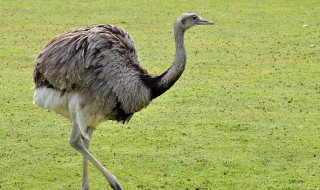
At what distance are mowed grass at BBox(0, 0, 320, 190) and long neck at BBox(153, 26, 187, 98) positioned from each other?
0.91 meters

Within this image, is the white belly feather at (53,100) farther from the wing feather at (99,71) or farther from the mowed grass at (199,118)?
the mowed grass at (199,118)

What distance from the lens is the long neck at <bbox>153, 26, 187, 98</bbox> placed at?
6945mm

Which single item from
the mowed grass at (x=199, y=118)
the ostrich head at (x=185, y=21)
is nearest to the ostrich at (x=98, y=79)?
the ostrich head at (x=185, y=21)

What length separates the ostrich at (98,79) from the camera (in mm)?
7051

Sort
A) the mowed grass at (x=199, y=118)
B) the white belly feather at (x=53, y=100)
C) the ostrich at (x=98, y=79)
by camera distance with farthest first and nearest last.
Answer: the mowed grass at (x=199, y=118) < the white belly feather at (x=53, y=100) < the ostrich at (x=98, y=79)

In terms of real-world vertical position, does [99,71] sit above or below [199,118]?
above

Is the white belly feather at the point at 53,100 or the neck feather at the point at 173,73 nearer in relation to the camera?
the neck feather at the point at 173,73

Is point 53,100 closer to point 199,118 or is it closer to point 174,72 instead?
point 174,72

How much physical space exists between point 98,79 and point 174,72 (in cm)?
65

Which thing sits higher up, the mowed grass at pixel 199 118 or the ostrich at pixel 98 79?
the ostrich at pixel 98 79

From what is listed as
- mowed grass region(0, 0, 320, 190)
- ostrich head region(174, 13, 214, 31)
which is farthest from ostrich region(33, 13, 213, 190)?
mowed grass region(0, 0, 320, 190)

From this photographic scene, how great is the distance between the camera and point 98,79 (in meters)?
7.09

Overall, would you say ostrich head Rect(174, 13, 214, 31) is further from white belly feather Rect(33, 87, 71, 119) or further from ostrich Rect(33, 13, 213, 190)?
white belly feather Rect(33, 87, 71, 119)

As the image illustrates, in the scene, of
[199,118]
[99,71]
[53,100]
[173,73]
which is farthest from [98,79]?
[199,118]
